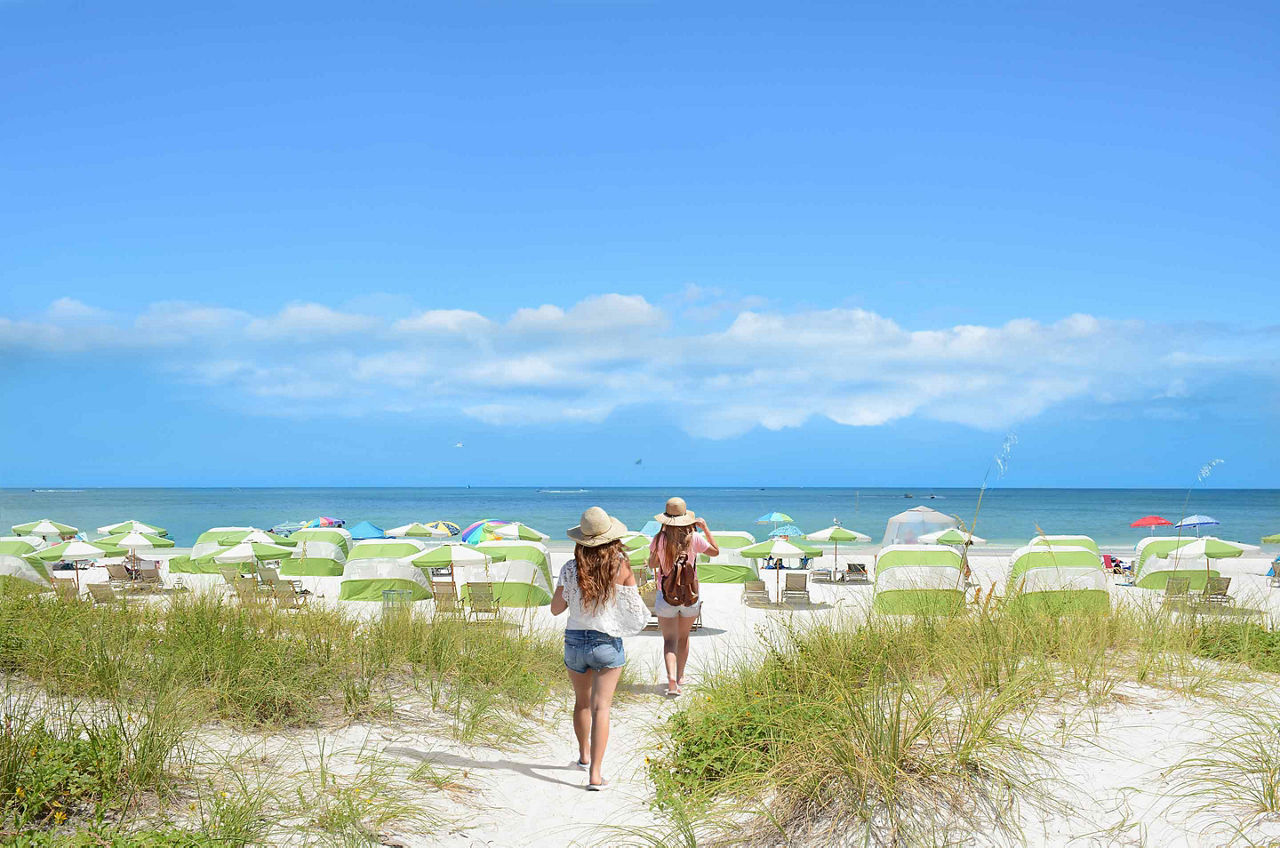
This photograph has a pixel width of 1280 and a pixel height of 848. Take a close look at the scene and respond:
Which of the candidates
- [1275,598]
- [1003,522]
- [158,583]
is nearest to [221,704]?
[158,583]

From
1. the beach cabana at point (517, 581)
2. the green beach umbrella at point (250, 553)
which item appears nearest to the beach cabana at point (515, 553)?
the beach cabana at point (517, 581)

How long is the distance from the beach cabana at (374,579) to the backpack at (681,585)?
9829 mm

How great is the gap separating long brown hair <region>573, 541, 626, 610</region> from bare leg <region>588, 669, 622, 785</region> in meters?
0.40

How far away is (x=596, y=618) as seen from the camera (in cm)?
471

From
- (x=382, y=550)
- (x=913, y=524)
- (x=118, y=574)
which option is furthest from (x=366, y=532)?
(x=913, y=524)

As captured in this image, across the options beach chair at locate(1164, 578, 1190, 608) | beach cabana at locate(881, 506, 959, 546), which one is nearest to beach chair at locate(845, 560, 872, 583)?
beach cabana at locate(881, 506, 959, 546)

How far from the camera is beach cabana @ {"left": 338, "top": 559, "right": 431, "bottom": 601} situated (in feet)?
51.3

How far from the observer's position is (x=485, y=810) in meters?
4.38

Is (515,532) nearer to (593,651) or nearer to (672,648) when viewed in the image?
(672,648)

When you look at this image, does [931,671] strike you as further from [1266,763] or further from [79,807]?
[79,807]

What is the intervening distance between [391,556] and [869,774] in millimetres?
13498

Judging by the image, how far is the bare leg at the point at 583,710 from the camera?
486cm

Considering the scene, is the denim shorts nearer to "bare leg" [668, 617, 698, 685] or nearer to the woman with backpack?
the woman with backpack

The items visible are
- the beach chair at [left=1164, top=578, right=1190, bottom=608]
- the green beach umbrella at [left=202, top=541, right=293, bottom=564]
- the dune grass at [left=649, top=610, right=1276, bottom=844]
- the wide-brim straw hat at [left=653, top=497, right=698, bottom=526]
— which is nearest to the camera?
the dune grass at [left=649, top=610, right=1276, bottom=844]
